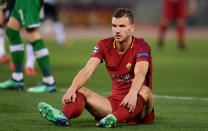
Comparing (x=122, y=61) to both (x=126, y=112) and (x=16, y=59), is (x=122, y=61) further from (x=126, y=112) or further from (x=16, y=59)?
(x=16, y=59)

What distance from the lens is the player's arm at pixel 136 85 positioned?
17.5 feet

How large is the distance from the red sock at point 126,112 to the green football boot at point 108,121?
0.07 m

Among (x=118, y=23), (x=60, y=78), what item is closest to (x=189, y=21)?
(x=60, y=78)

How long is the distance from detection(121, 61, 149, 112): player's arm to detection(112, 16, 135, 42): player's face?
32 centimetres

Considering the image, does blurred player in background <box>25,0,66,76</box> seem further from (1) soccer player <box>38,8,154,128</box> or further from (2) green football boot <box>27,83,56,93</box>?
(1) soccer player <box>38,8,154,128</box>

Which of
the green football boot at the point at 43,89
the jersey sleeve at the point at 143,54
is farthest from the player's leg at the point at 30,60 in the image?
the jersey sleeve at the point at 143,54

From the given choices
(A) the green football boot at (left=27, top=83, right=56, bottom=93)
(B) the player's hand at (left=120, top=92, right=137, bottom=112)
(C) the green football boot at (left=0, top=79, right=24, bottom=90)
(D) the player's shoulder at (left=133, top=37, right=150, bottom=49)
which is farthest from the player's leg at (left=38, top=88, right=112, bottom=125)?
(C) the green football boot at (left=0, top=79, right=24, bottom=90)

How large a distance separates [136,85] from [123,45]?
56 cm

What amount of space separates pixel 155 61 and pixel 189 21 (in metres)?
18.5

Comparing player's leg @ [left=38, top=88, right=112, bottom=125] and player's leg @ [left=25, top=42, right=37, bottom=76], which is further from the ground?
player's leg @ [left=38, top=88, right=112, bottom=125]

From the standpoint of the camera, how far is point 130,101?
5.32 m

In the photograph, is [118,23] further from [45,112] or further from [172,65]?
[172,65]

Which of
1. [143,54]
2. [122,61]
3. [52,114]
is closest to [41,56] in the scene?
[122,61]

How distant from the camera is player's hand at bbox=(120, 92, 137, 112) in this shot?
17.4ft
